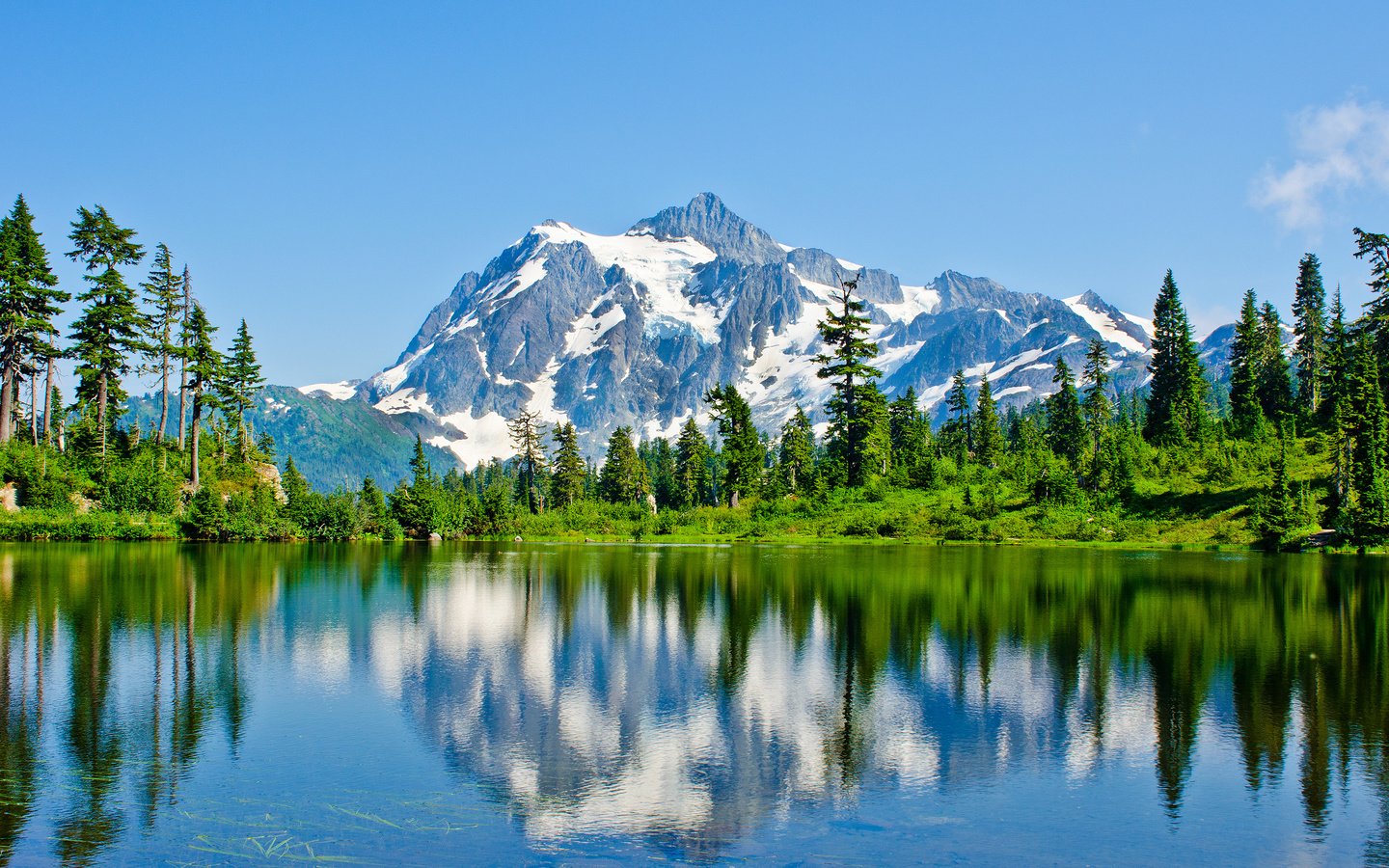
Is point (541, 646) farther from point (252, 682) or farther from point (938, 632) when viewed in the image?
point (938, 632)

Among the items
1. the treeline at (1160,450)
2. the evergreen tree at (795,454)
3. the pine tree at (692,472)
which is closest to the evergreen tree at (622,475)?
the pine tree at (692,472)

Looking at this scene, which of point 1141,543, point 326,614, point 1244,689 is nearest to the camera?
point 1244,689

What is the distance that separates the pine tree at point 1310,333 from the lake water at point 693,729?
6936 cm

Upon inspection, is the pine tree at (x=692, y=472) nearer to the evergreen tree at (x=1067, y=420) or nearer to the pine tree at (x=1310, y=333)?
the evergreen tree at (x=1067, y=420)

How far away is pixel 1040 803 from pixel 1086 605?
22.0 meters

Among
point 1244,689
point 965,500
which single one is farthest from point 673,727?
point 965,500

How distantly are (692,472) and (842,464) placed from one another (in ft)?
105

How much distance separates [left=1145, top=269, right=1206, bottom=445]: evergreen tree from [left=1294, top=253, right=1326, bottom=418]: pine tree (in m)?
9.30

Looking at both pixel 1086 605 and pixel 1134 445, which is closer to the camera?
pixel 1086 605

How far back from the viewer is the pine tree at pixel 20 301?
6706 centimetres

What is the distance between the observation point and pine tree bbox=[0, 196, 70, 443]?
220 ft

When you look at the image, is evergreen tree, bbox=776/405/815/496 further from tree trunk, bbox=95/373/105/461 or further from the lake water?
the lake water

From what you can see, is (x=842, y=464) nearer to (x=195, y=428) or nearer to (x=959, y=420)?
(x=959, y=420)

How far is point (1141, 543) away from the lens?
6812 cm
